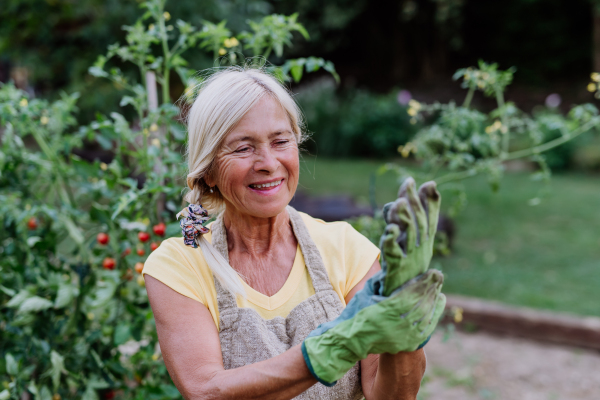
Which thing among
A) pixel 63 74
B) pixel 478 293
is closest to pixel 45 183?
pixel 478 293

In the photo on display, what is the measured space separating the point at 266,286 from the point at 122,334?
0.83 m

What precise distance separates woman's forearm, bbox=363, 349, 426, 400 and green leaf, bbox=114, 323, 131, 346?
44.1 inches

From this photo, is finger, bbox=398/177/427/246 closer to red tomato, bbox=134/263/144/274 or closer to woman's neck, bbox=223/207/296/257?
woman's neck, bbox=223/207/296/257

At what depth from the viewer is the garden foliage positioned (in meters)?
2.17

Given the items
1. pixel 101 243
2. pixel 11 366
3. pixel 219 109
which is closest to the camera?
pixel 219 109

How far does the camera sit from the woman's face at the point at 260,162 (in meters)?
1.50

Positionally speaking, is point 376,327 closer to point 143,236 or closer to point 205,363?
point 205,363

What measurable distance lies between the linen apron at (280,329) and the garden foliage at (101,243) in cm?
65

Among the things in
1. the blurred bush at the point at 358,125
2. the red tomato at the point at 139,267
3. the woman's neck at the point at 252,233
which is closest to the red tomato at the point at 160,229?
the red tomato at the point at 139,267

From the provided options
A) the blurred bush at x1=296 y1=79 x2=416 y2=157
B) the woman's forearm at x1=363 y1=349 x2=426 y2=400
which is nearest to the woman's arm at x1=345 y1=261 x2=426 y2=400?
the woman's forearm at x1=363 y1=349 x2=426 y2=400

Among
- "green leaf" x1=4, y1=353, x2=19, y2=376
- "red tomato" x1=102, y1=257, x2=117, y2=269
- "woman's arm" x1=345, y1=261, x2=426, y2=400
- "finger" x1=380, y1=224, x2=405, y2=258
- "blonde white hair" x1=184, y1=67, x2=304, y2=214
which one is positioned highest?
"blonde white hair" x1=184, y1=67, x2=304, y2=214

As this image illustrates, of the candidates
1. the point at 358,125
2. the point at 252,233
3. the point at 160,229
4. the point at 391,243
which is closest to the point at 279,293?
the point at 252,233

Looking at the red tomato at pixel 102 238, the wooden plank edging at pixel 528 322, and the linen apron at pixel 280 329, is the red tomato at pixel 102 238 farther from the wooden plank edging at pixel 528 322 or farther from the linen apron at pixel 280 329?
the wooden plank edging at pixel 528 322

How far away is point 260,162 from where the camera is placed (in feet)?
4.96
